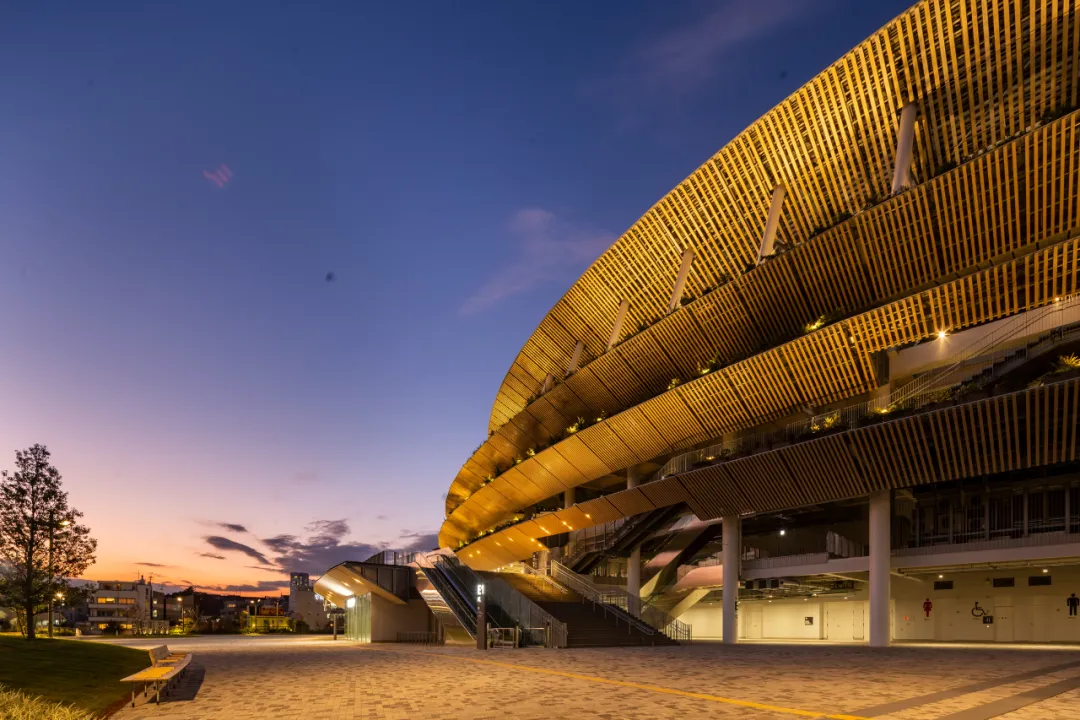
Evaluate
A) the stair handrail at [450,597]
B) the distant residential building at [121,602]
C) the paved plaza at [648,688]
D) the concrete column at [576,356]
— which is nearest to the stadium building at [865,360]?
the stair handrail at [450,597]

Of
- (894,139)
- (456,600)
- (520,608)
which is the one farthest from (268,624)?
(894,139)

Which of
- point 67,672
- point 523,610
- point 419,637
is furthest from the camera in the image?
point 419,637

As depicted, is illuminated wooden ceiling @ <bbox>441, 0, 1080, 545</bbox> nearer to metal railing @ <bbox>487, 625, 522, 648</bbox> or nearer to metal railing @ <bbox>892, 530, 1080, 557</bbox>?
metal railing @ <bbox>892, 530, 1080, 557</bbox>

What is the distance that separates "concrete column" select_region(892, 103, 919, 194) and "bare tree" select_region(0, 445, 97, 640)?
28.3 m

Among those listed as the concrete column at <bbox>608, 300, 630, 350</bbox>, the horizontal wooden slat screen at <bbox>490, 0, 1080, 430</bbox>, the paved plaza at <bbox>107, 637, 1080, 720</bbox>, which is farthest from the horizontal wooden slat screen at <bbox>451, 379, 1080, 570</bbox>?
the concrete column at <bbox>608, 300, 630, 350</bbox>

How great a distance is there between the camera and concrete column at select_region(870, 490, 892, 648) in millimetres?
24031

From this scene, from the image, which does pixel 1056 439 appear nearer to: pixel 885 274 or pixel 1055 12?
pixel 885 274

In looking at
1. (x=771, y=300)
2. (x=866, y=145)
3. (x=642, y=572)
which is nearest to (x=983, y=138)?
(x=866, y=145)

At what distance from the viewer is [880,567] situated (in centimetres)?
2442

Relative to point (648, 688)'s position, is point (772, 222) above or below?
above

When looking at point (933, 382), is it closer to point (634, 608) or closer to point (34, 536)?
point (634, 608)

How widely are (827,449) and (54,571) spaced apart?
26122 mm

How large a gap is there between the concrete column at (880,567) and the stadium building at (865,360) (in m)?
0.06

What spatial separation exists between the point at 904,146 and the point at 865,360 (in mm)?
6274
